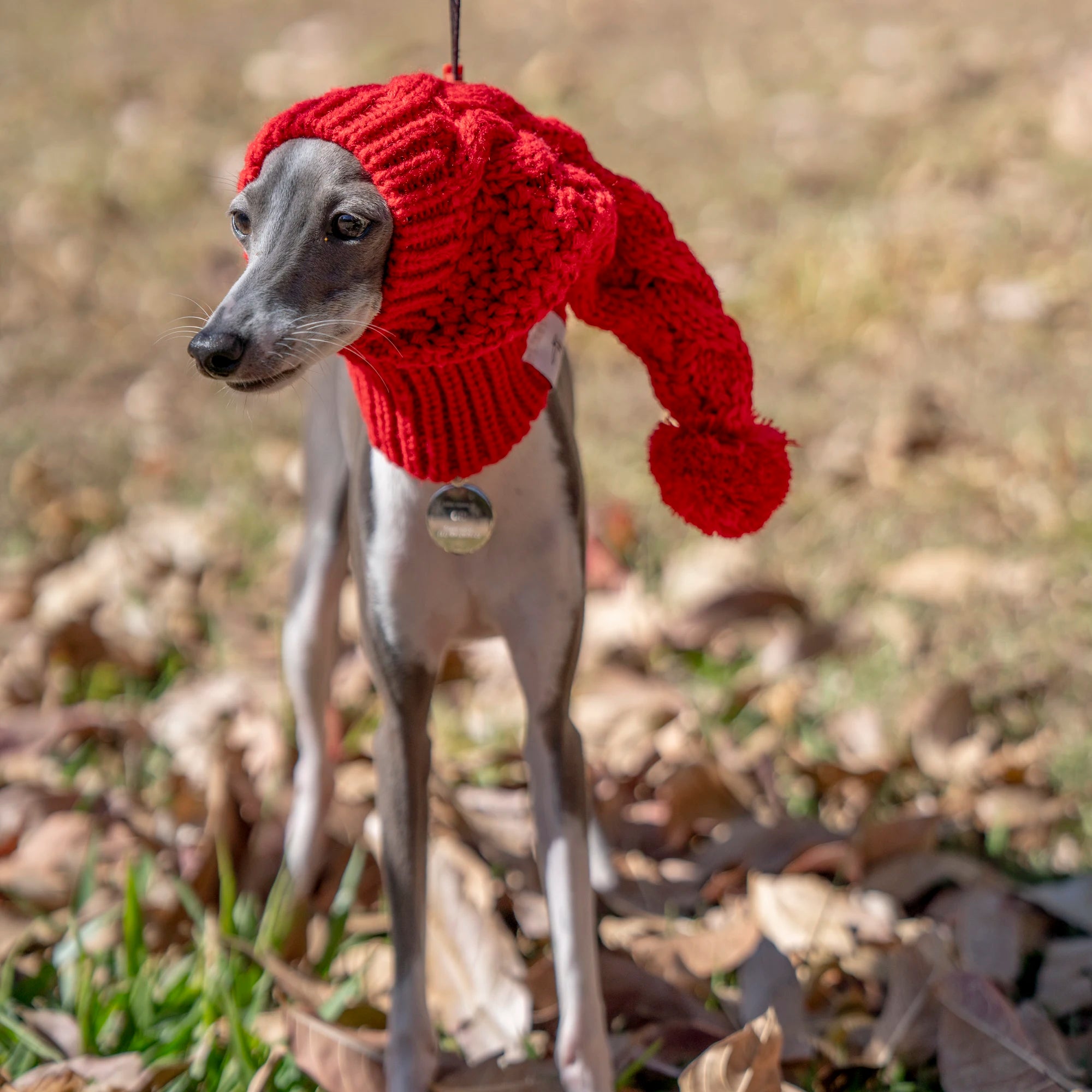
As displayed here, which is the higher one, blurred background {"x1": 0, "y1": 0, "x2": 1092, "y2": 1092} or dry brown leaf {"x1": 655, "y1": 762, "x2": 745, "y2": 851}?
blurred background {"x1": 0, "y1": 0, "x2": 1092, "y2": 1092}

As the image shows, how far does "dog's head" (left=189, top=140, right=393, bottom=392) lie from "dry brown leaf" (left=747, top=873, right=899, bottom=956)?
3.74 ft

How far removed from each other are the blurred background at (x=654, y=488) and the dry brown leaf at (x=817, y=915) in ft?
0.20

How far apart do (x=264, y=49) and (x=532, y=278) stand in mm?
5653

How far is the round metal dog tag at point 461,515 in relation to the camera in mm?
1344

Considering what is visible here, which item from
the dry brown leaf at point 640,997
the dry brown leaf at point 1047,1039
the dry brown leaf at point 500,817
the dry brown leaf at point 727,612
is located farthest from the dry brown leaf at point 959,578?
the dry brown leaf at point 640,997

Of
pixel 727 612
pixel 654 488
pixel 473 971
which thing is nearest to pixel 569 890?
pixel 473 971

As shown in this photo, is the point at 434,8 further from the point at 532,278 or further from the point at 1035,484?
the point at 532,278

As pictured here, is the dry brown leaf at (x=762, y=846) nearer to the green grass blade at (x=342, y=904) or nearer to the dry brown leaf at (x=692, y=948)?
the dry brown leaf at (x=692, y=948)

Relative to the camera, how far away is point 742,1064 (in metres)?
1.45

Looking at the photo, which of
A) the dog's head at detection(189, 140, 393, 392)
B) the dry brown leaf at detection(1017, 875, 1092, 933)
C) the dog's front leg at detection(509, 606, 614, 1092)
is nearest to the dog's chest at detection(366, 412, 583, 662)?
the dog's front leg at detection(509, 606, 614, 1092)

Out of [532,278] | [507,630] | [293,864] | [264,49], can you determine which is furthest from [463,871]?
[264,49]

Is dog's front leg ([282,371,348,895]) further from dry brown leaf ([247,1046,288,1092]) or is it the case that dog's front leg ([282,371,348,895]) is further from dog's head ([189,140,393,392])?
dog's head ([189,140,393,392])

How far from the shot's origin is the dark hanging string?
1358 millimetres

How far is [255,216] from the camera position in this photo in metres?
1.19
